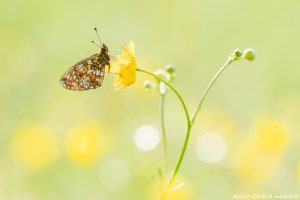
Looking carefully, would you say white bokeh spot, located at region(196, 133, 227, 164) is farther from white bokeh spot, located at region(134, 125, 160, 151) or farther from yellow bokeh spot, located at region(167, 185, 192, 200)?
yellow bokeh spot, located at region(167, 185, 192, 200)

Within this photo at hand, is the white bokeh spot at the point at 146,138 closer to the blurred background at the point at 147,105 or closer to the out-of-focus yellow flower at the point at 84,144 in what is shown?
the blurred background at the point at 147,105

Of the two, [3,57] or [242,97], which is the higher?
[3,57]

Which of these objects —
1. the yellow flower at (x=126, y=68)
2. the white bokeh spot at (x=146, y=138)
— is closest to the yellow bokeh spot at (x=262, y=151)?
the white bokeh spot at (x=146, y=138)

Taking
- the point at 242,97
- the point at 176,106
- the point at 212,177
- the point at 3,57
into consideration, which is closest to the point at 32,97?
the point at 3,57

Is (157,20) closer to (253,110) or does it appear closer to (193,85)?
(193,85)

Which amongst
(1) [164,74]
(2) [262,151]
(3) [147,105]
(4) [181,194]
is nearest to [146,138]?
(2) [262,151]

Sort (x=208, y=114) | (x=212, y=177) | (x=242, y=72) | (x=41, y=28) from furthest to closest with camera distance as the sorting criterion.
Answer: (x=41, y=28), (x=242, y=72), (x=208, y=114), (x=212, y=177)

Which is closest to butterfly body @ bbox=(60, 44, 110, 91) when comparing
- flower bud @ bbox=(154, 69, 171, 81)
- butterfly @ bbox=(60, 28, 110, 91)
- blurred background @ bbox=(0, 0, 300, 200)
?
butterfly @ bbox=(60, 28, 110, 91)
